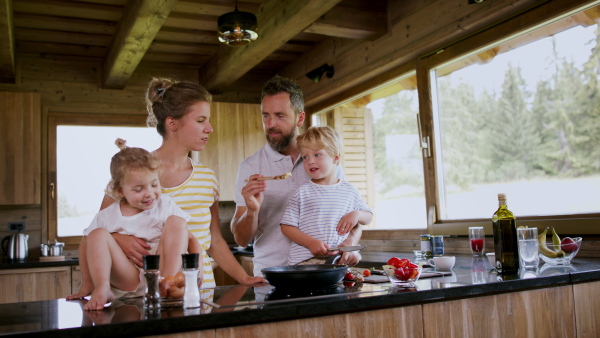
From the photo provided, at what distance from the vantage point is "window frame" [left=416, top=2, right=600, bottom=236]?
9.02 feet

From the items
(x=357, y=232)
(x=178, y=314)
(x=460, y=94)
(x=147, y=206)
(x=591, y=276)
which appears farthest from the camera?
(x=460, y=94)

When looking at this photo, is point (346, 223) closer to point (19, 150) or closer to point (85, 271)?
point (85, 271)

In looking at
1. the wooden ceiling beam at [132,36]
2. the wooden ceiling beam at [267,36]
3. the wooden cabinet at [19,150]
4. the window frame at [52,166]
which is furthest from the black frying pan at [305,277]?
the window frame at [52,166]

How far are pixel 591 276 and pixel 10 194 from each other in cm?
436

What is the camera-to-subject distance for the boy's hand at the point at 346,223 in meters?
2.15

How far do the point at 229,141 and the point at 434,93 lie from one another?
87.3 inches

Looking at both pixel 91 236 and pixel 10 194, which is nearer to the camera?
pixel 91 236

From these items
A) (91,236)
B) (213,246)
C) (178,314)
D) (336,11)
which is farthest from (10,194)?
(178,314)

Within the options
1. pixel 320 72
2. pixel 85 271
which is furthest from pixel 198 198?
pixel 320 72

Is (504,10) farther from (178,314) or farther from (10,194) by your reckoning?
(10,194)

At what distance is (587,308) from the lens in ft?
6.30

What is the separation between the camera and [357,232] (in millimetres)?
2283

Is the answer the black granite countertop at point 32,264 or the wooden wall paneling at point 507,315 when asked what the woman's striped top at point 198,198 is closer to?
the wooden wall paneling at point 507,315

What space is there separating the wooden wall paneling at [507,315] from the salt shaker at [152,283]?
2.41 ft
